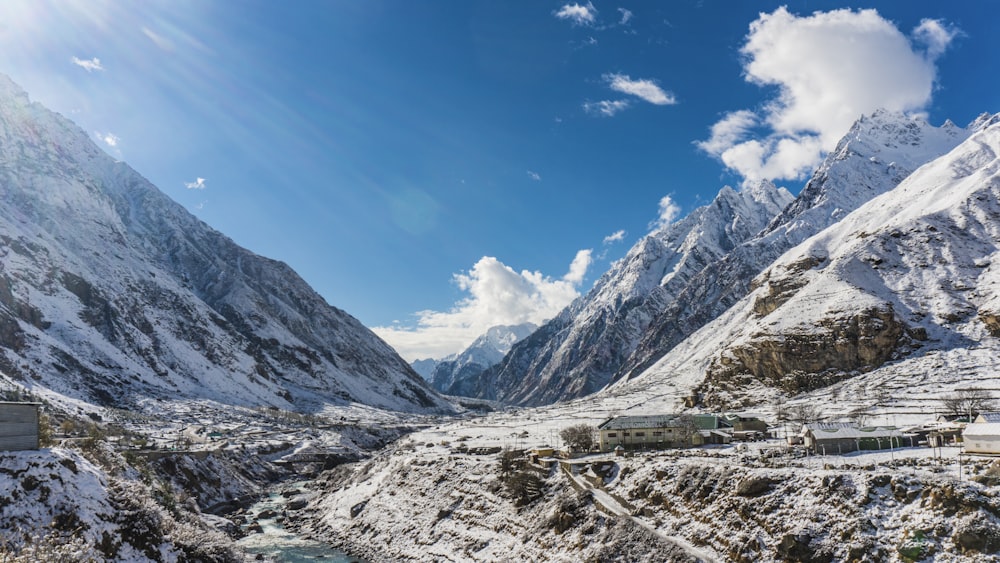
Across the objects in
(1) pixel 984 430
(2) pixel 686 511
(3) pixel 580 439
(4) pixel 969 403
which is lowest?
(2) pixel 686 511

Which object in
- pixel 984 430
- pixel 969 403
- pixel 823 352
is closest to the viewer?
pixel 984 430

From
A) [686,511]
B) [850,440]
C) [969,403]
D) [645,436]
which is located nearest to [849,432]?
[850,440]

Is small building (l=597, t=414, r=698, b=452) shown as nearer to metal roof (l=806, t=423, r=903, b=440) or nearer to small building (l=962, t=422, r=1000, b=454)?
metal roof (l=806, t=423, r=903, b=440)

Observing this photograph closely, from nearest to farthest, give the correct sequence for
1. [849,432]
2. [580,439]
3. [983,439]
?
[983,439] < [849,432] < [580,439]

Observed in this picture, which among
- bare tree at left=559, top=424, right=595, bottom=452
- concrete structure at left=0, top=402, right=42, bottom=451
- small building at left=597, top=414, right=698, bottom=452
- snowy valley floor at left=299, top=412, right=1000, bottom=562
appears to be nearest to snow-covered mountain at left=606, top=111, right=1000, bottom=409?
small building at left=597, top=414, right=698, bottom=452

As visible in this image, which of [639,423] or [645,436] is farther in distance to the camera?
[639,423]

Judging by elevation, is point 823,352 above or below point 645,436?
above

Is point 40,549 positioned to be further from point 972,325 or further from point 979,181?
point 979,181

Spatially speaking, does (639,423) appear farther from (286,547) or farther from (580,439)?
(286,547)
